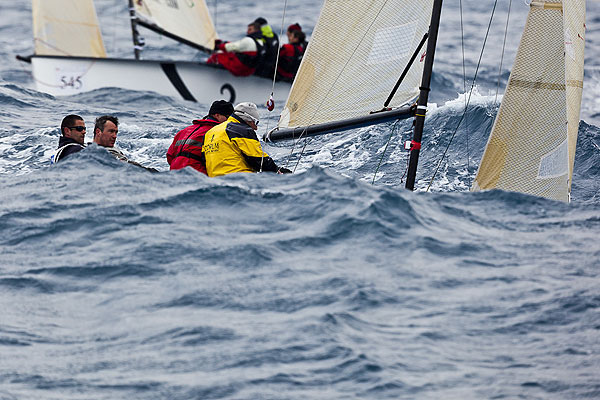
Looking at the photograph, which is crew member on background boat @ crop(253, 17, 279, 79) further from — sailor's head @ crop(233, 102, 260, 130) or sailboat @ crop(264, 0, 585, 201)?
sailor's head @ crop(233, 102, 260, 130)

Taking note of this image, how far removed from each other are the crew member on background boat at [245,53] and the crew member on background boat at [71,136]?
9.14m

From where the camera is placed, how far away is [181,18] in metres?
19.9

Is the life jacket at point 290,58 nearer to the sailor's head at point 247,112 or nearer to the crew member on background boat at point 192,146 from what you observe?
the crew member on background boat at point 192,146

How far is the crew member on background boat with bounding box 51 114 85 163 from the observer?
9.54 m

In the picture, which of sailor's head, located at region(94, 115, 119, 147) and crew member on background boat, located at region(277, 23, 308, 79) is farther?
crew member on background boat, located at region(277, 23, 308, 79)

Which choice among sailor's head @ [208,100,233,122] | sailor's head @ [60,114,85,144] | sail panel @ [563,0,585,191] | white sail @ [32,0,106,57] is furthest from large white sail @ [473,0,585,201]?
white sail @ [32,0,106,57]

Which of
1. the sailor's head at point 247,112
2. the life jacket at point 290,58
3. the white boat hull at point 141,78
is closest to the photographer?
the sailor's head at point 247,112

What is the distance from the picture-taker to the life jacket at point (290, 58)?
715 inches

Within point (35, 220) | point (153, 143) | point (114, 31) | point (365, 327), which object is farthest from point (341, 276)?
point (114, 31)

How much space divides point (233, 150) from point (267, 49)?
390 inches

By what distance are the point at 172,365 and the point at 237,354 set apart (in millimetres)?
364

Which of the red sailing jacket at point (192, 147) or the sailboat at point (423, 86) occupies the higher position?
the sailboat at point (423, 86)

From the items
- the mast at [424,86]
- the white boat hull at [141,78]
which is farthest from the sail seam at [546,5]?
the white boat hull at [141,78]

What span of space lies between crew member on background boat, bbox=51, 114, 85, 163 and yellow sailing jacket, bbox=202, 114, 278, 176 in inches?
48.7
